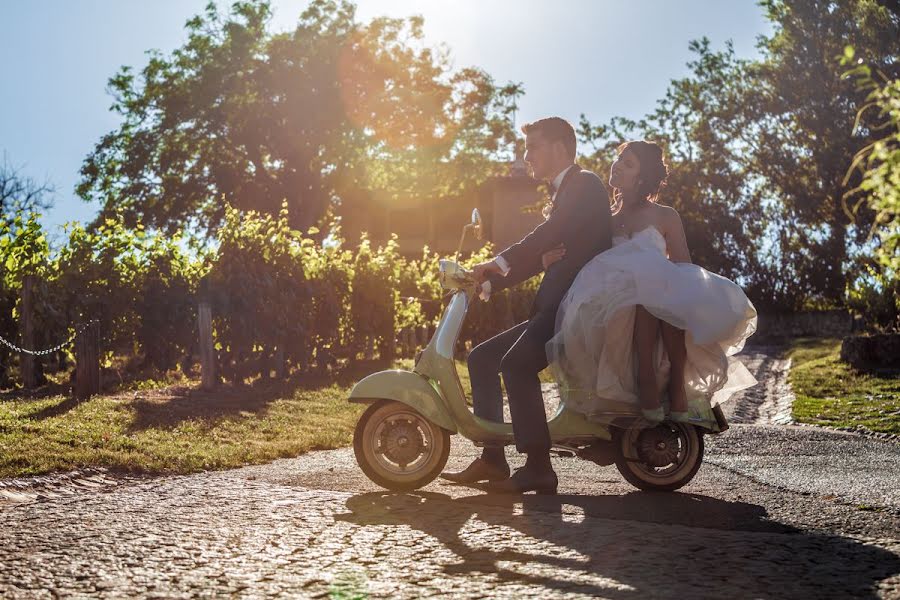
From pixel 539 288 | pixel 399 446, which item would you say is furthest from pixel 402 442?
pixel 539 288

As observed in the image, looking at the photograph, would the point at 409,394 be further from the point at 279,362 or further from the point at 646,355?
the point at 279,362

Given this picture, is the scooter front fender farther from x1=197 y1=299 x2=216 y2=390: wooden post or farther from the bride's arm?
x1=197 y1=299 x2=216 y2=390: wooden post

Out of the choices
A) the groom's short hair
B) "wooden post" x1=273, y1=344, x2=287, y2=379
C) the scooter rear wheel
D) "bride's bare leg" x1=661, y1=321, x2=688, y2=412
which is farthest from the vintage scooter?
"wooden post" x1=273, y1=344, x2=287, y2=379

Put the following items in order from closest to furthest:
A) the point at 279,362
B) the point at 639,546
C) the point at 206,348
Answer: the point at 639,546, the point at 206,348, the point at 279,362

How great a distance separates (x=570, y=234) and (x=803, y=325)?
3075 centimetres

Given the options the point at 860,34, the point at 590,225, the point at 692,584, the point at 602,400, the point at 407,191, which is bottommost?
the point at 692,584

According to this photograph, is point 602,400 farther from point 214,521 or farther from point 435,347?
point 214,521

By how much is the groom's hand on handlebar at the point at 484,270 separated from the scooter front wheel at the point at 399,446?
786 millimetres

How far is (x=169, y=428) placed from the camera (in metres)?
8.90

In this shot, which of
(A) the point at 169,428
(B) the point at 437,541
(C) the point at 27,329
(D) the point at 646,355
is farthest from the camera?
(C) the point at 27,329

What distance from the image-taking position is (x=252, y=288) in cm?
1393

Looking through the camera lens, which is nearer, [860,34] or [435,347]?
[435,347]

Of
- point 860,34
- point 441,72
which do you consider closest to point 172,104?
point 441,72

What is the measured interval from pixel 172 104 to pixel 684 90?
1803cm
